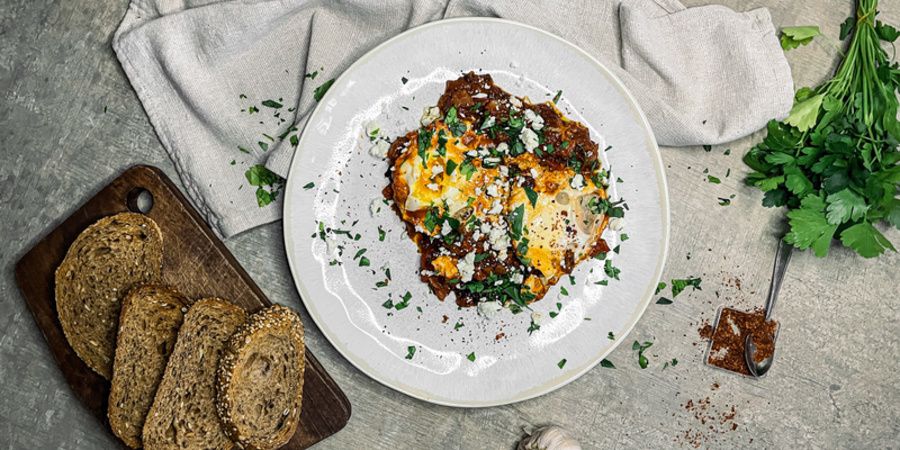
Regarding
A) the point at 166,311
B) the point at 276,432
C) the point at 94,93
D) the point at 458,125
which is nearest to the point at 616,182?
the point at 458,125

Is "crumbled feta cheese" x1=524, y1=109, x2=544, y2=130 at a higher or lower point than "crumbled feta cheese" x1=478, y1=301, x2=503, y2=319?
higher

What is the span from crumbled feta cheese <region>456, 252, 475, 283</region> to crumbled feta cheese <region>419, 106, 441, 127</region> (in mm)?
822

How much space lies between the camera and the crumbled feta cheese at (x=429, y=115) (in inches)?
156

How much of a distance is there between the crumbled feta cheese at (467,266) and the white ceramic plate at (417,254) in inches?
13.9

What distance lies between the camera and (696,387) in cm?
438

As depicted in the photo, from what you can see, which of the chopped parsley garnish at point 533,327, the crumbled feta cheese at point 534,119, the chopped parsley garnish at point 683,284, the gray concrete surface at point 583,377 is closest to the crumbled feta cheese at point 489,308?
the chopped parsley garnish at point 533,327

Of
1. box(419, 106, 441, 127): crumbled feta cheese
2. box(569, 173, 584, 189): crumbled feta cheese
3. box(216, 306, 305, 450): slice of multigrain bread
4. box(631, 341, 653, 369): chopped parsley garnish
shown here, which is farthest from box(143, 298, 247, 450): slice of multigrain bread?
box(631, 341, 653, 369): chopped parsley garnish

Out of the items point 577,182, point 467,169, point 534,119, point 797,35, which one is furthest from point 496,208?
point 797,35

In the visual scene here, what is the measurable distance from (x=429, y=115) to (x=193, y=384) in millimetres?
2105

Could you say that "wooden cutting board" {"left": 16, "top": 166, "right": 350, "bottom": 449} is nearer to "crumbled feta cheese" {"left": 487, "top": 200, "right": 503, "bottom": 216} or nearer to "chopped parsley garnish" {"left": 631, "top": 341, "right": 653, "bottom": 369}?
"crumbled feta cheese" {"left": 487, "top": 200, "right": 503, "bottom": 216}

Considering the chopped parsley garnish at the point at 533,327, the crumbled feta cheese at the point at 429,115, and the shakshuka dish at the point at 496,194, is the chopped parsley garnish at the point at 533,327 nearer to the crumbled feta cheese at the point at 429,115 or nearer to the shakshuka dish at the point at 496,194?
the shakshuka dish at the point at 496,194

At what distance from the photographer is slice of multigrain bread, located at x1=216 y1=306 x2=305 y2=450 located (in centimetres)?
382

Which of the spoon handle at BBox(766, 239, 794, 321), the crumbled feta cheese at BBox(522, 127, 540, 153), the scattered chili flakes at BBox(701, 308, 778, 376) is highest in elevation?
the crumbled feta cheese at BBox(522, 127, 540, 153)

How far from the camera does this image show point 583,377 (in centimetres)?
438
